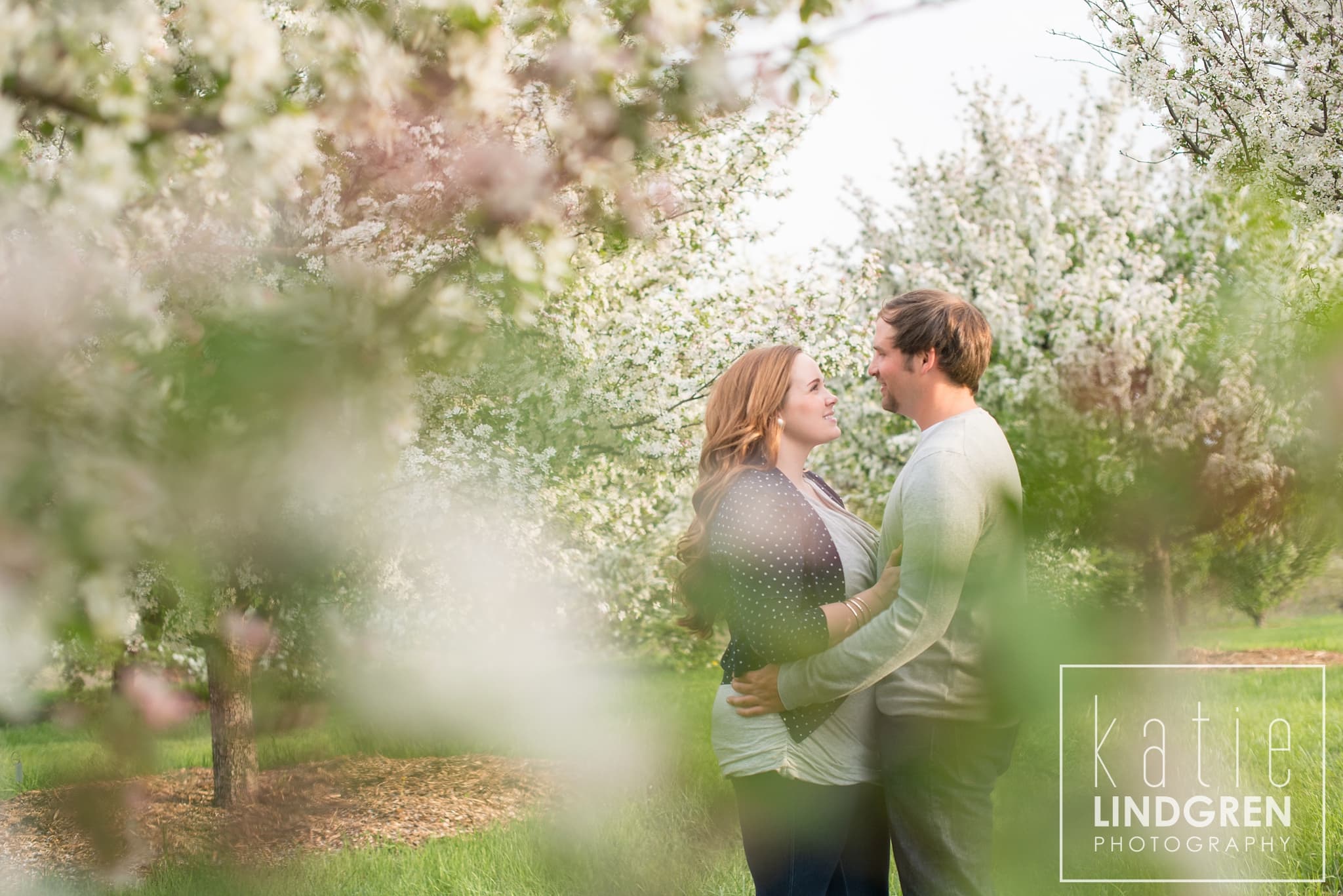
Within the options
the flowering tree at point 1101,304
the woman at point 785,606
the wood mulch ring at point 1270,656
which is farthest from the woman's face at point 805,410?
the wood mulch ring at point 1270,656

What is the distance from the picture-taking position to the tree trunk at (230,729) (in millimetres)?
6676

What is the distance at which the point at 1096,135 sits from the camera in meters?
12.0

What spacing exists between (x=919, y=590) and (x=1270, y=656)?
1125cm

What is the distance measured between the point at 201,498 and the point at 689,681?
955 cm

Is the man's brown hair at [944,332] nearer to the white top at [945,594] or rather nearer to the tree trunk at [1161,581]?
the white top at [945,594]

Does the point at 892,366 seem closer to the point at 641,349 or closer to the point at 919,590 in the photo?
the point at 919,590

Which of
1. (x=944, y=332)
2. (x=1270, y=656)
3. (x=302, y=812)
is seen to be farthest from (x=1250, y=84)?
(x=1270, y=656)

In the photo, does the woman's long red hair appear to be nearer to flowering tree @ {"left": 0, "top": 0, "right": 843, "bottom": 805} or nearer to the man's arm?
the man's arm

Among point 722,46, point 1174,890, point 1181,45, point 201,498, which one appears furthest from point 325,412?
point 1174,890

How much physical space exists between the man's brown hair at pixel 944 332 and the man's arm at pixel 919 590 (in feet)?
0.89

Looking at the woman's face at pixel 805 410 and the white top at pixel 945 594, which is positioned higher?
the woman's face at pixel 805 410

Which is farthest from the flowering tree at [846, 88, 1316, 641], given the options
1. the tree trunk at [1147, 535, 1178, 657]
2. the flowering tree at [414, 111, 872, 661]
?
the flowering tree at [414, 111, 872, 661]

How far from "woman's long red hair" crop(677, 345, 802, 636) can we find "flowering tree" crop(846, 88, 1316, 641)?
15.6 feet

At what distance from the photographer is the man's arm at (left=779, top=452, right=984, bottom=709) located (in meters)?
2.37
